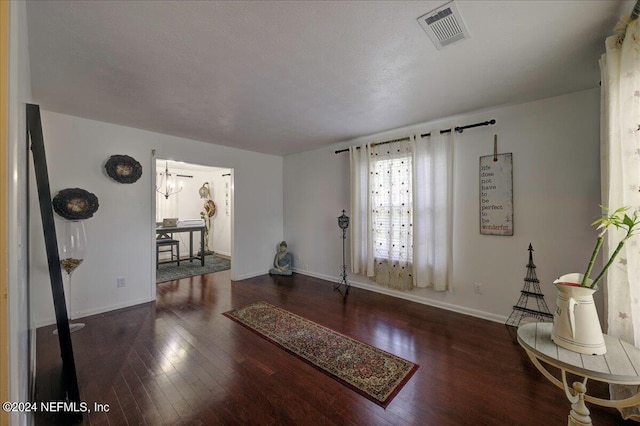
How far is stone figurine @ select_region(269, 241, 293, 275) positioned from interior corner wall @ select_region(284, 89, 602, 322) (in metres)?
2.24

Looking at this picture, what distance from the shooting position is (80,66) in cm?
191

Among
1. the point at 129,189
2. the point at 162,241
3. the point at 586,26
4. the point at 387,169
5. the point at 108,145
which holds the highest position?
the point at 586,26

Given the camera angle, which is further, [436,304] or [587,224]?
[436,304]

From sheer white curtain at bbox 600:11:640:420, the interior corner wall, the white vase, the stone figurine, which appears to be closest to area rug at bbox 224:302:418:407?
the white vase

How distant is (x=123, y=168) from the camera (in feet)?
10.6

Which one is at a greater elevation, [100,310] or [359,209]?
[359,209]

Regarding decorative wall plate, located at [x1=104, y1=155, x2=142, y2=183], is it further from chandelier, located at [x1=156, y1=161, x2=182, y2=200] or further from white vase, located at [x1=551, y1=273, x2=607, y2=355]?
white vase, located at [x1=551, y1=273, x2=607, y2=355]

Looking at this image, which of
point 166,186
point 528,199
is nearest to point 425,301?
point 528,199

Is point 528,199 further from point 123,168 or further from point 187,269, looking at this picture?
point 187,269

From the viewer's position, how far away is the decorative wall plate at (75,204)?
2811 mm

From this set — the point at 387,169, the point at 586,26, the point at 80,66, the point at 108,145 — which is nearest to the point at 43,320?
the point at 108,145

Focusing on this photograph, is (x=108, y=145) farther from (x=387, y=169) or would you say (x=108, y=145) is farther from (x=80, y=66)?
(x=387, y=169)

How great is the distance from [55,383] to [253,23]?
2843 millimetres

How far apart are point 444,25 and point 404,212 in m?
2.29
